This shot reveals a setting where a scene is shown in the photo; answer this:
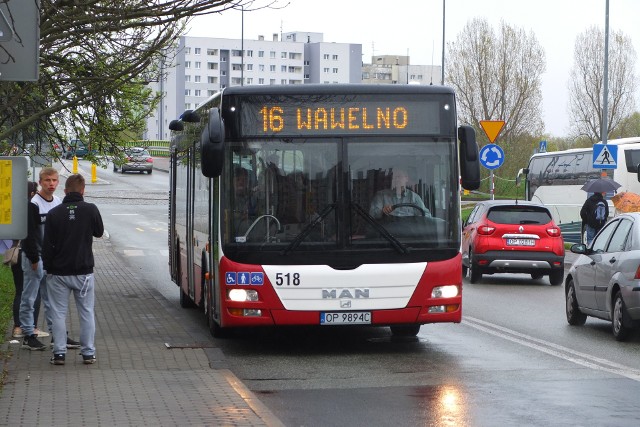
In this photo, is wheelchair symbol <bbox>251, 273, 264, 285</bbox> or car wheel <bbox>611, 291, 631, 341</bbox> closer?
wheelchair symbol <bbox>251, 273, 264, 285</bbox>

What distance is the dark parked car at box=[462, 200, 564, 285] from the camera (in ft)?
80.6

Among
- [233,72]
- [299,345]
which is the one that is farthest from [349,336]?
[233,72]

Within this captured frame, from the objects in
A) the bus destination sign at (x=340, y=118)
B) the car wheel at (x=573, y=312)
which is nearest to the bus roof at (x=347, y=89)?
the bus destination sign at (x=340, y=118)

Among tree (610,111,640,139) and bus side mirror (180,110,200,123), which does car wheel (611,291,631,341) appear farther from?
tree (610,111,640,139)

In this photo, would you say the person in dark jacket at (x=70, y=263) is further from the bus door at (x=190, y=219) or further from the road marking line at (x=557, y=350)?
the road marking line at (x=557, y=350)

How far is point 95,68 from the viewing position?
16578 millimetres

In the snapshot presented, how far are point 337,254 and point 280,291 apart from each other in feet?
2.23

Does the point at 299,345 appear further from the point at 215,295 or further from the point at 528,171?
the point at 528,171

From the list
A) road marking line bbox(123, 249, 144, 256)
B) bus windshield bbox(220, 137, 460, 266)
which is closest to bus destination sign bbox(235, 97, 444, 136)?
bus windshield bbox(220, 137, 460, 266)

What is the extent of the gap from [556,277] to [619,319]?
35.2ft

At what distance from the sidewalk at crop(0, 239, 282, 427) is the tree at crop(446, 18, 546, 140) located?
60446mm

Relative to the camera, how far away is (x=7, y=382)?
33.6ft

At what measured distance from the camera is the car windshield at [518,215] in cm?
2473

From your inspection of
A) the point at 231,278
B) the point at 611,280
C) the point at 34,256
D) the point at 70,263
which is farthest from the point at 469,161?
the point at 34,256
